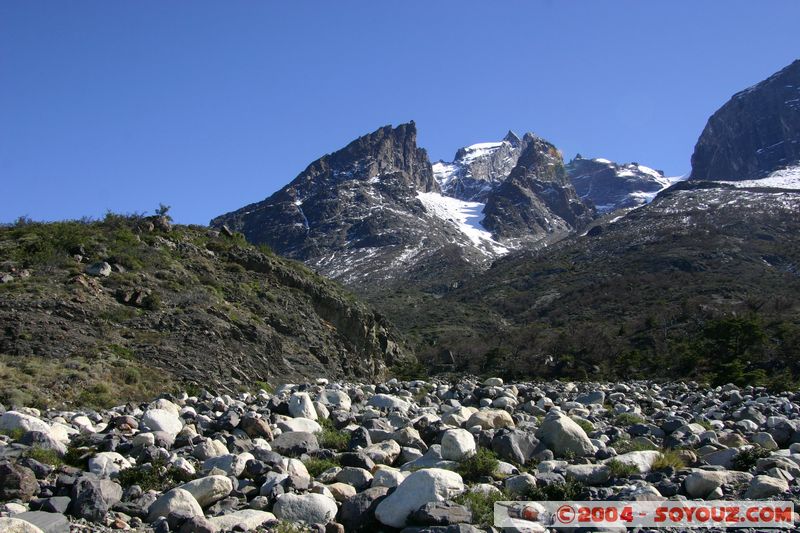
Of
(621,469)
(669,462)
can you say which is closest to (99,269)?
(621,469)

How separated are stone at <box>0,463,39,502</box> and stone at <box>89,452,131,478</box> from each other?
2.99 feet

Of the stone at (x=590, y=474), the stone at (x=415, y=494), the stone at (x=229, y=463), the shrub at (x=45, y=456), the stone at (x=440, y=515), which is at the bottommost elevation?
the stone at (x=590, y=474)

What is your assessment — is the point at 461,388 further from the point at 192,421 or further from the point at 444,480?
the point at 444,480

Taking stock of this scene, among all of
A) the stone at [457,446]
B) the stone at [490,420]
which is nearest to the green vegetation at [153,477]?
the stone at [457,446]

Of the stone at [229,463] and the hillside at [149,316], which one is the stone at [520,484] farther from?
the hillside at [149,316]

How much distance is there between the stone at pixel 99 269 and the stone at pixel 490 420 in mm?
17476

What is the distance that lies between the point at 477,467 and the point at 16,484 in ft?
17.7

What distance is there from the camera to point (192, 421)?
37.5ft

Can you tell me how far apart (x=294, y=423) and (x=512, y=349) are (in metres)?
47.6

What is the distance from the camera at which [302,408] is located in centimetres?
1240

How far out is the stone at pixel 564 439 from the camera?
9.30 meters

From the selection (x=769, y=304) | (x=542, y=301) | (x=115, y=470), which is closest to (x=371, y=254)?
(x=542, y=301)

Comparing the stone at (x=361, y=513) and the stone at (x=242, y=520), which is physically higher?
the stone at (x=242, y=520)

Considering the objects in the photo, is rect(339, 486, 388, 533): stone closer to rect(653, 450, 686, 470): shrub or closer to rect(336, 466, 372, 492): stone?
rect(336, 466, 372, 492): stone
